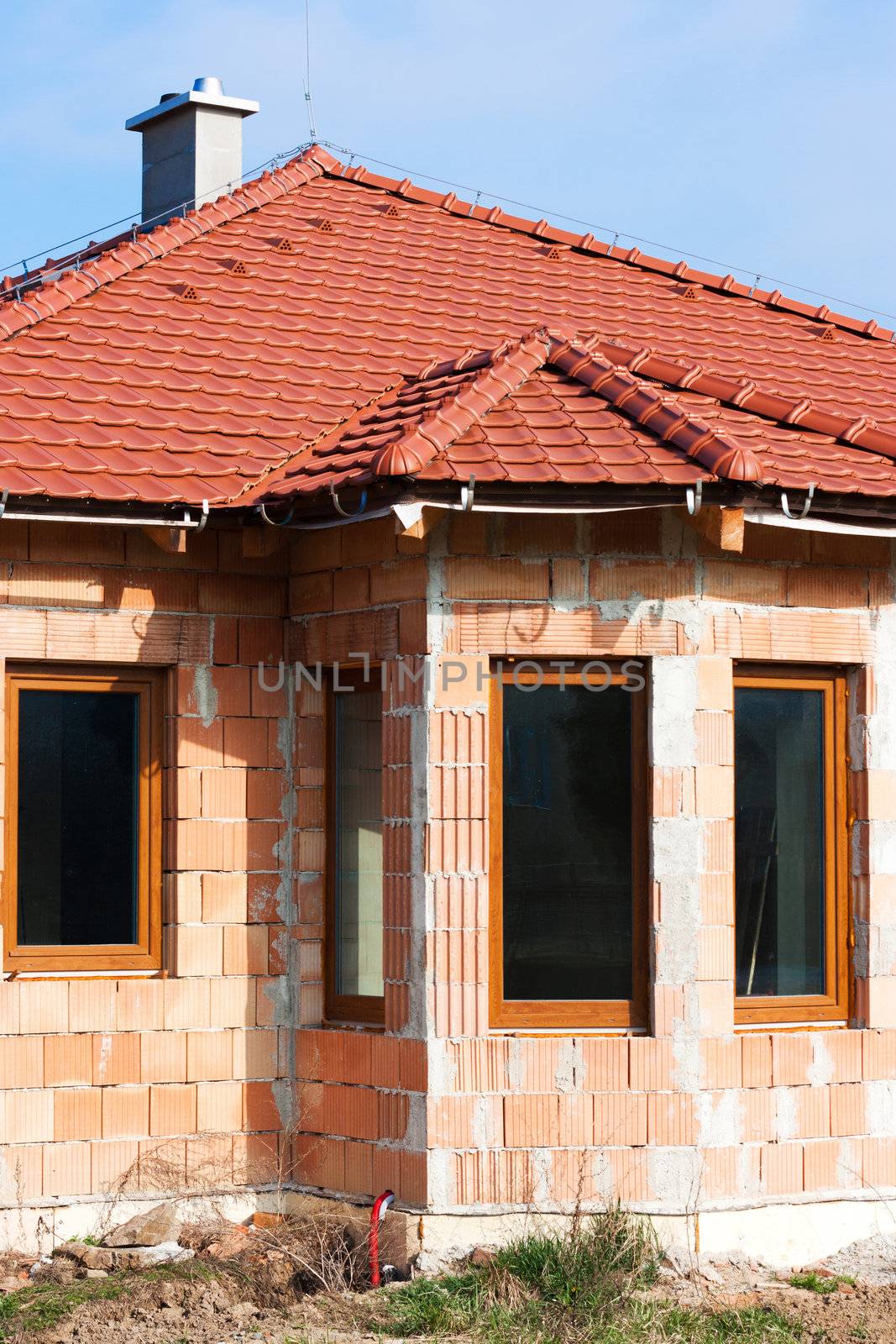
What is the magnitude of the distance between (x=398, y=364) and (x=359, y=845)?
292 centimetres

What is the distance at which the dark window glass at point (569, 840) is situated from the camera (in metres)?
7.46

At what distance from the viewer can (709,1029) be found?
7.38 m

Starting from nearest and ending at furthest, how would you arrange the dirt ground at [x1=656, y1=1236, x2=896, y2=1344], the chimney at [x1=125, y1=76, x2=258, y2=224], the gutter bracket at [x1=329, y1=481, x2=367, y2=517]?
the dirt ground at [x1=656, y1=1236, x2=896, y2=1344], the gutter bracket at [x1=329, y1=481, x2=367, y2=517], the chimney at [x1=125, y1=76, x2=258, y2=224]

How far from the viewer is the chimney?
480 inches

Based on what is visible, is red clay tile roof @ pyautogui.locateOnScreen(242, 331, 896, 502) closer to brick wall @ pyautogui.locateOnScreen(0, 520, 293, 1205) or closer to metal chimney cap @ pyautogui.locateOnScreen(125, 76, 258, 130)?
brick wall @ pyautogui.locateOnScreen(0, 520, 293, 1205)

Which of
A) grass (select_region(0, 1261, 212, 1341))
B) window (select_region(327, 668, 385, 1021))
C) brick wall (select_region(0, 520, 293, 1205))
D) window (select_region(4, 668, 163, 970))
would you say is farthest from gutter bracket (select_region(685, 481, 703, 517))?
grass (select_region(0, 1261, 212, 1341))

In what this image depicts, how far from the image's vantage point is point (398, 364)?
935 cm

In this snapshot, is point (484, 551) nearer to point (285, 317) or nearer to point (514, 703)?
point (514, 703)

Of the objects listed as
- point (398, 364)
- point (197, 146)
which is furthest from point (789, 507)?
point (197, 146)

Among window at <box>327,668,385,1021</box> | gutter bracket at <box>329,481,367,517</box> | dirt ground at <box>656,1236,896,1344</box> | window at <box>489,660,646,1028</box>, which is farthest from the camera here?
window at <box>327,668,385,1021</box>

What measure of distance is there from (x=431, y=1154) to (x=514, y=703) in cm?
203

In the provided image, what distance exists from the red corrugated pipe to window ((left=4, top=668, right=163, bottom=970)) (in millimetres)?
1604

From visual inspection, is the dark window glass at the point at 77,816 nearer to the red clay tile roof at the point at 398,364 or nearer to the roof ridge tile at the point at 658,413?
the red clay tile roof at the point at 398,364

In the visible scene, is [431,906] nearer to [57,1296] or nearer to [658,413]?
[57,1296]
